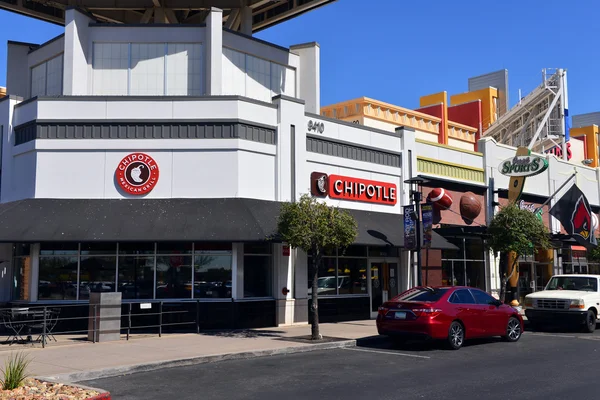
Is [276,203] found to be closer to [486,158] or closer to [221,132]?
[221,132]

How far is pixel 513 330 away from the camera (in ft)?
53.9

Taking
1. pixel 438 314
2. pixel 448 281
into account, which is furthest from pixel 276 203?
pixel 448 281

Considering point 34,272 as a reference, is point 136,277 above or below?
below

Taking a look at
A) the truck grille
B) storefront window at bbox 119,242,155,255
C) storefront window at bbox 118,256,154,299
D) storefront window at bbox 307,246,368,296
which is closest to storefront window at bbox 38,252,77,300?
storefront window at bbox 118,256,154,299

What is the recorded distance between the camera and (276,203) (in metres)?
19.5

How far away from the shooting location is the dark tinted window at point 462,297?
15.0 meters

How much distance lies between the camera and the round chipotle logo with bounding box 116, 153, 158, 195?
18484 mm

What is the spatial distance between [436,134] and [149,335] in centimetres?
2188

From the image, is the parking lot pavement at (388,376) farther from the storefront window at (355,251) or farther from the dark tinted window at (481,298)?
the storefront window at (355,251)

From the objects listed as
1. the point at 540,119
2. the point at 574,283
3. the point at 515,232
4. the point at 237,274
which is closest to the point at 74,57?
the point at 237,274

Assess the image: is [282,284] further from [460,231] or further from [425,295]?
[460,231]

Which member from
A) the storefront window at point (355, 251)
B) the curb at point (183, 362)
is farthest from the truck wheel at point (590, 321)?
the curb at point (183, 362)

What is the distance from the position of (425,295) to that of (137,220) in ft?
26.9

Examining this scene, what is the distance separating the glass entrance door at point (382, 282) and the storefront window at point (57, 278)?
10.1m
